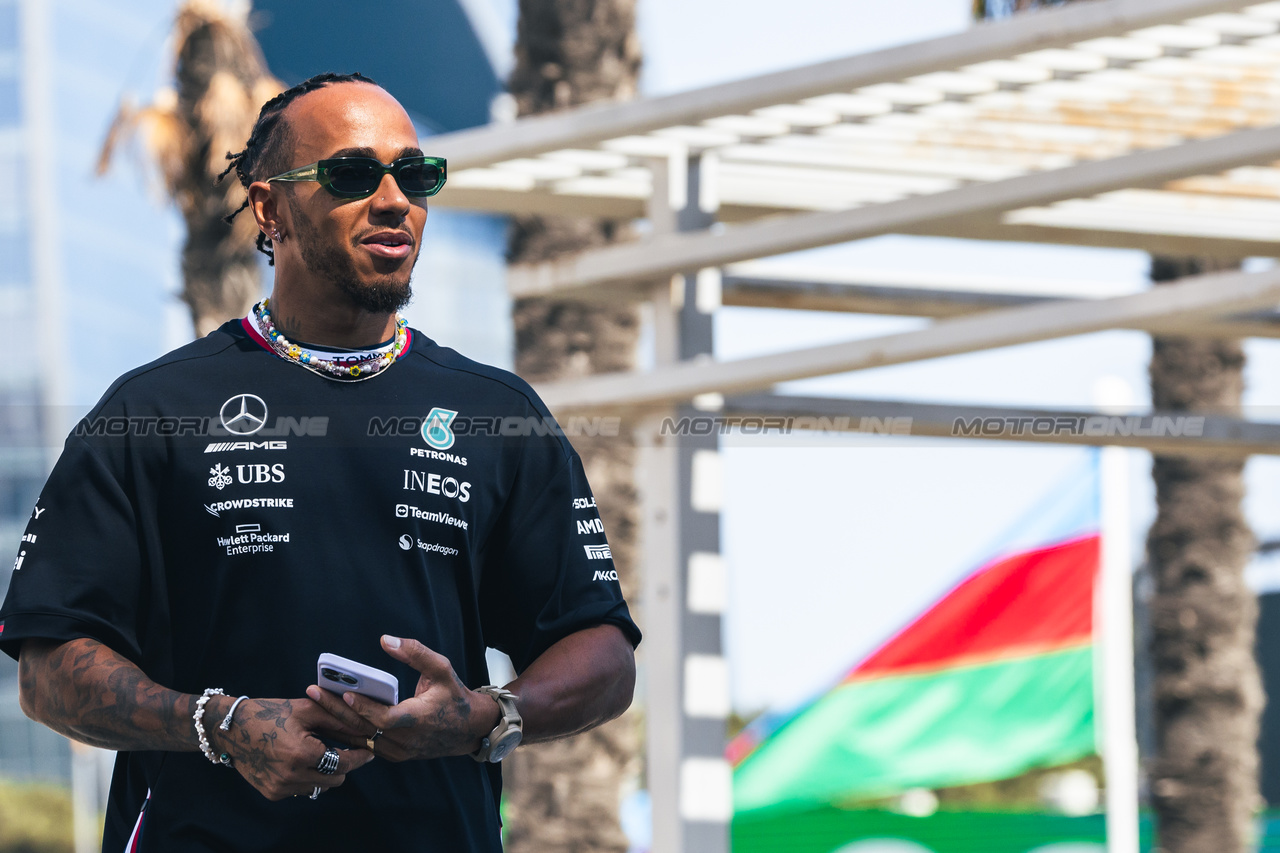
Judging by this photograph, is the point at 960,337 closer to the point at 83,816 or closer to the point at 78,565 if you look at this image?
Answer: the point at 78,565

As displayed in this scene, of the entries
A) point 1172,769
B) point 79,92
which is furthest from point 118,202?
point 1172,769

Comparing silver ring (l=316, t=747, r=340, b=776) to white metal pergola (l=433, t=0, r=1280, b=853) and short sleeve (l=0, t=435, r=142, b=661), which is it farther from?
white metal pergola (l=433, t=0, r=1280, b=853)

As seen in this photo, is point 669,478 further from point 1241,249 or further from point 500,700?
point 500,700

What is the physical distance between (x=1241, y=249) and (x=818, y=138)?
234 cm

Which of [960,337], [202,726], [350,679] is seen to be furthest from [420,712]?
[960,337]

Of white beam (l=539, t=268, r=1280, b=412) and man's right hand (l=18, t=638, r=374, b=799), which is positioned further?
white beam (l=539, t=268, r=1280, b=412)

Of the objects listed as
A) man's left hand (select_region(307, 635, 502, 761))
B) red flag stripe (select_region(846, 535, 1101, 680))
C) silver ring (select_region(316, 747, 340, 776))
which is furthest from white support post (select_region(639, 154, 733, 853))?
silver ring (select_region(316, 747, 340, 776))

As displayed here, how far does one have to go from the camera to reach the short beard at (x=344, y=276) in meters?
2.51

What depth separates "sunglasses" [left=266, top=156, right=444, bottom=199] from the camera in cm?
249

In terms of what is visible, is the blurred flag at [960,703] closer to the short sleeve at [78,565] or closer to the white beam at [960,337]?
the white beam at [960,337]

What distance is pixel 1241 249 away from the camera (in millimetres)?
7633

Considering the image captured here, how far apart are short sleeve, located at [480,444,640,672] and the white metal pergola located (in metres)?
3.04

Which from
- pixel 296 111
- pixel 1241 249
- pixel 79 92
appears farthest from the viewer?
pixel 79 92

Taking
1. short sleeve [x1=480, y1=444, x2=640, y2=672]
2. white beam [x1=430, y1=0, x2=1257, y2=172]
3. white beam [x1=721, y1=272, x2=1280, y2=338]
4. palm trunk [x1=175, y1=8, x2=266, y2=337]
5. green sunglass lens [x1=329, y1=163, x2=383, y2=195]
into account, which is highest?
palm trunk [x1=175, y1=8, x2=266, y2=337]
